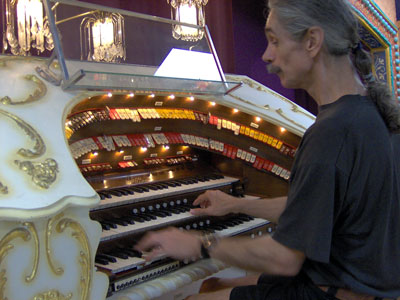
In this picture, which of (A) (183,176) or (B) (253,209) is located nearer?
(B) (253,209)

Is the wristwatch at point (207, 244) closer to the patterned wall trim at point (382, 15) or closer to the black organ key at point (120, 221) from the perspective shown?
the black organ key at point (120, 221)

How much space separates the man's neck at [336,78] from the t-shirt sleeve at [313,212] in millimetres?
268

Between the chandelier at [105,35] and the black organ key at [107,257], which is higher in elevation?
the chandelier at [105,35]

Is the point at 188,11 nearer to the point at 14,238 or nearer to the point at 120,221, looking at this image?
the point at 120,221

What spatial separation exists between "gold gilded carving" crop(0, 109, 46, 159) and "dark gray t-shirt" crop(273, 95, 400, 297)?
874 millimetres

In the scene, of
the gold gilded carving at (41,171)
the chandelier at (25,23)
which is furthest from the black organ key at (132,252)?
the chandelier at (25,23)

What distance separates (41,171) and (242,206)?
818mm

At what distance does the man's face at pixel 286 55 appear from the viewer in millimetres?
1274

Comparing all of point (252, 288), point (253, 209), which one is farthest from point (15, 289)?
point (253, 209)

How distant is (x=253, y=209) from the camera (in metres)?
1.80

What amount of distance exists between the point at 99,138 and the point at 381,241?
5.26 feet

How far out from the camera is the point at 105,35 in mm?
2439

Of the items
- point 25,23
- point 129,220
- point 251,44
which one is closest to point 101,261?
point 129,220

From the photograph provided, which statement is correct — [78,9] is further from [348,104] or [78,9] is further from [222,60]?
[222,60]
